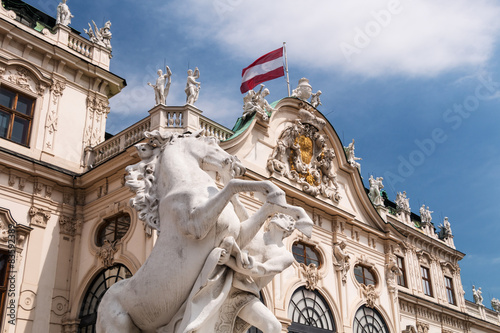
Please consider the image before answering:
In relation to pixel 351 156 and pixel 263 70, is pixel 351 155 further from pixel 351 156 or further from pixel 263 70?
pixel 263 70

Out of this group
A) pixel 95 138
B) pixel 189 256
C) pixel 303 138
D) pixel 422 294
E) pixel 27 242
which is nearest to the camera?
pixel 189 256

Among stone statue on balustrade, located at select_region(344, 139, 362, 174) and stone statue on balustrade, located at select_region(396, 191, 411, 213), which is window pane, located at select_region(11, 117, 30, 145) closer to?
stone statue on balustrade, located at select_region(344, 139, 362, 174)

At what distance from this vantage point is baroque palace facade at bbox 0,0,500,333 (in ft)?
47.7

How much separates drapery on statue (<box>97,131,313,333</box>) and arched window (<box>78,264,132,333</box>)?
994cm

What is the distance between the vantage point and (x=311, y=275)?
16.9 metres

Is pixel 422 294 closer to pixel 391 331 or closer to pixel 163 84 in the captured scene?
pixel 391 331

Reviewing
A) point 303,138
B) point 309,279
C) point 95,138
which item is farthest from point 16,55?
point 309,279

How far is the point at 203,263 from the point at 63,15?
53.6 feet

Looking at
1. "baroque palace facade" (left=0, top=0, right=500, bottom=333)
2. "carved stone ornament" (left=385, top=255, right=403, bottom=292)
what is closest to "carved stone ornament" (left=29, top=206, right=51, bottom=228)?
"baroque palace facade" (left=0, top=0, right=500, bottom=333)

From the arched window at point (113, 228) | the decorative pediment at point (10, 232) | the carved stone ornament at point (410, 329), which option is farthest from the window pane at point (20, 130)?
the carved stone ornament at point (410, 329)

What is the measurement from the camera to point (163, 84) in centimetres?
1519

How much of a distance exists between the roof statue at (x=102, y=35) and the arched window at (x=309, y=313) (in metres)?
10.3

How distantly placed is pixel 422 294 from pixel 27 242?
1859cm

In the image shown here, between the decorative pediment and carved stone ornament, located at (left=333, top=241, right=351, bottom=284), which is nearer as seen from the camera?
the decorative pediment
